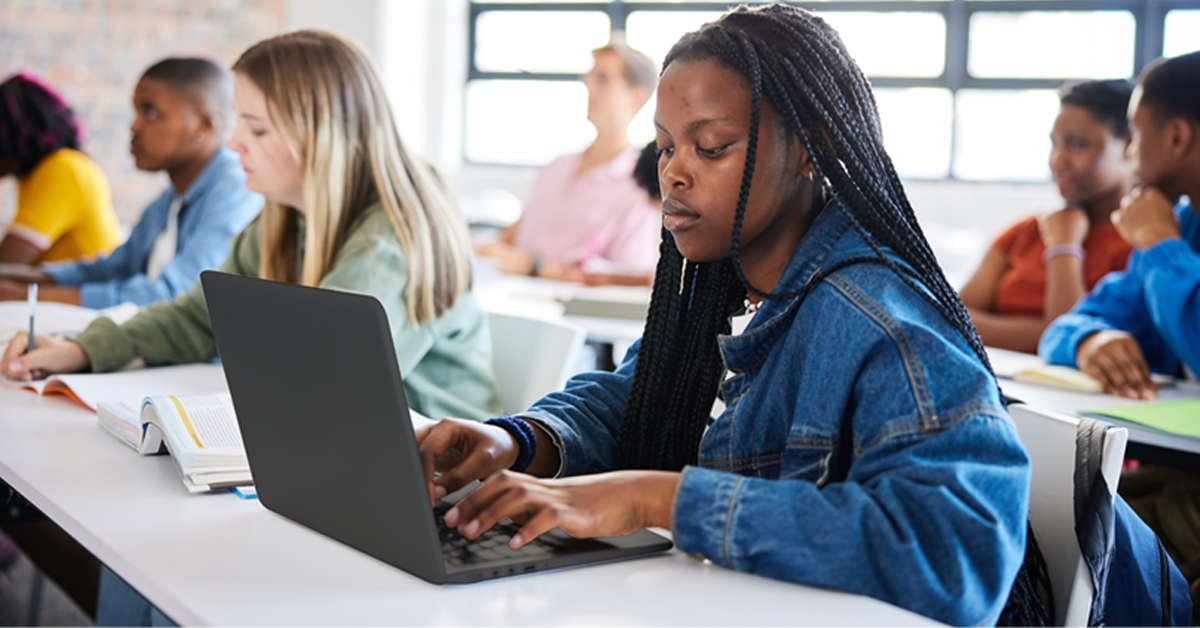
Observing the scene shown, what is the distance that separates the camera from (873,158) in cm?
100

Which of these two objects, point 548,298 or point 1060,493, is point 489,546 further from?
point 548,298

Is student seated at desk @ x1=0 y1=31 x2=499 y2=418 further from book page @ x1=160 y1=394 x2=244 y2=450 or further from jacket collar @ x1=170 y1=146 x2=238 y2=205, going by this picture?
jacket collar @ x1=170 y1=146 x2=238 y2=205

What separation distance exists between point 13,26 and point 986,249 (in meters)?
5.05

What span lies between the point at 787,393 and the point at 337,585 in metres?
0.44

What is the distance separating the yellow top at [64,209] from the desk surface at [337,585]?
273 cm

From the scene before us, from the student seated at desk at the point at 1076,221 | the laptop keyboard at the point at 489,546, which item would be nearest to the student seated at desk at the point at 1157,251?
the student seated at desk at the point at 1076,221

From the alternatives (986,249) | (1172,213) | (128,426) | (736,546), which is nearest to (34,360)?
(128,426)

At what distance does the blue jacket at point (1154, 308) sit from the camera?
1934mm

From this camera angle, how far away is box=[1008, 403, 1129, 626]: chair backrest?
0.96 metres

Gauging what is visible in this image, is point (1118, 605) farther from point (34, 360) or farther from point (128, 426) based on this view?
point (34, 360)

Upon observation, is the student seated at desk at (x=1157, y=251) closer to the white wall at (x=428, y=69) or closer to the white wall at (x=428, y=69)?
the white wall at (x=428, y=69)

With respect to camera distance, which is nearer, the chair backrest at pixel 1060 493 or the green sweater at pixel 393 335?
the chair backrest at pixel 1060 493

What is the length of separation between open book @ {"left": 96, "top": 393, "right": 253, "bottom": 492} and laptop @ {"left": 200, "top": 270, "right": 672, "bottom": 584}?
0.12m

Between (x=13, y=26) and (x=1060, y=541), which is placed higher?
(x=13, y=26)
